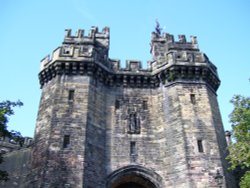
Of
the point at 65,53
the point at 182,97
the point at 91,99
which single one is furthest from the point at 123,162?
the point at 65,53

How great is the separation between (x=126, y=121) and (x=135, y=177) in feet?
8.80

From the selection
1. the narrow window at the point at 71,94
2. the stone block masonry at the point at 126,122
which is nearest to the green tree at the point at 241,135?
the stone block masonry at the point at 126,122

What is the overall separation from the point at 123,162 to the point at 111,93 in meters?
3.75

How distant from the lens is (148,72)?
52.3 ft

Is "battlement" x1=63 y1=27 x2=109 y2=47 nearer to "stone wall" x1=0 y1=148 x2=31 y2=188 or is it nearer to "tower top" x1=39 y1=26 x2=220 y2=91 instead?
"tower top" x1=39 y1=26 x2=220 y2=91

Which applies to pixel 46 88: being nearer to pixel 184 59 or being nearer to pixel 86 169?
pixel 86 169

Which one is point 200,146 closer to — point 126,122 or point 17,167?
point 126,122

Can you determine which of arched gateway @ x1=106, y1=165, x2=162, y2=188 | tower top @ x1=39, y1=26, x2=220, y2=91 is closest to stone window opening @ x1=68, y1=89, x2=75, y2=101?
tower top @ x1=39, y1=26, x2=220, y2=91

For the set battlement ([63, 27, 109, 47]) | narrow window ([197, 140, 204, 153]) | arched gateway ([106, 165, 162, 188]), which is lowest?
arched gateway ([106, 165, 162, 188])

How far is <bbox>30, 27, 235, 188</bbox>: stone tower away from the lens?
12086mm

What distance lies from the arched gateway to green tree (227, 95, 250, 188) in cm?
332

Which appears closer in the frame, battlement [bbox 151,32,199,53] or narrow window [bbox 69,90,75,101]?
narrow window [bbox 69,90,75,101]

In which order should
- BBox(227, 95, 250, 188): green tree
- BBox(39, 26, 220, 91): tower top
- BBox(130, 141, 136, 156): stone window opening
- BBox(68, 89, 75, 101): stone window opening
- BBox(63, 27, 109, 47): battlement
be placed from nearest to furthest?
BBox(227, 95, 250, 188): green tree
BBox(130, 141, 136, 156): stone window opening
BBox(68, 89, 75, 101): stone window opening
BBox(39, 26, 220, 91): tower top
BBox(63, 27, 109, 47): battlement

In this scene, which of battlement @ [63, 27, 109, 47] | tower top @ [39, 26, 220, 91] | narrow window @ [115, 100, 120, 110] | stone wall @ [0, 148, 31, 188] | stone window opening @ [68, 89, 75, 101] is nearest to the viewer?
stone wall @ [0, 148, 31, 188]
